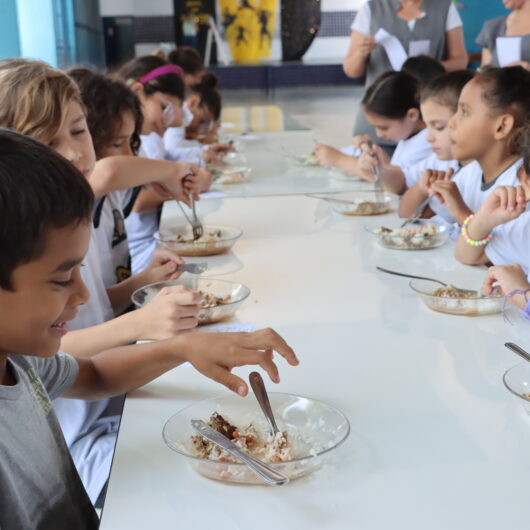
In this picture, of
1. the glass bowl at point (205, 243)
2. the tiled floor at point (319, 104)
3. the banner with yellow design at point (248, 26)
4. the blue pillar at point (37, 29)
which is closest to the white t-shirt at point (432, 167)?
the glass bowl at point (205, 243)

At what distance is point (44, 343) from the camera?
2.85 feet

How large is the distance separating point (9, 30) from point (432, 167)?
3030 mm

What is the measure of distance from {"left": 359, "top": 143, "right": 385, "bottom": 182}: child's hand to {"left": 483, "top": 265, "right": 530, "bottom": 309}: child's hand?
1.34 m

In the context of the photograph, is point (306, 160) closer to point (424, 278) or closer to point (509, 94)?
point (509, 94)

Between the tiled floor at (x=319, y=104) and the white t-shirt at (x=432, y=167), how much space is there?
393 cm

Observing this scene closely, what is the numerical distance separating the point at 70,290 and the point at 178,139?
3.13 m

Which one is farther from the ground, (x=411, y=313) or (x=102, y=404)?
(x=411, y=313)

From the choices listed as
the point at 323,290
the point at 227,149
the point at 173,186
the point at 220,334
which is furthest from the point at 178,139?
the point at 220,334

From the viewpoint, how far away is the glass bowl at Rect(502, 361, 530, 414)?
1010mm

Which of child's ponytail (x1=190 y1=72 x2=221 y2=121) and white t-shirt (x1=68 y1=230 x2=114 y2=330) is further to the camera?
child's ponytail (x1=190 y1=72 x2=221 y2=121)

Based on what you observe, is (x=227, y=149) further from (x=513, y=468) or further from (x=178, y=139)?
(x=513, y=468)

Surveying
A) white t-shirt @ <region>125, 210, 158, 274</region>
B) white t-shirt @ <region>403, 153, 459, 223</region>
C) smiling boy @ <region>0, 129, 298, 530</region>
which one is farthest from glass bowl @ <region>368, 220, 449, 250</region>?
white t-shirt @ <region>125, 210, 158, 274</region>

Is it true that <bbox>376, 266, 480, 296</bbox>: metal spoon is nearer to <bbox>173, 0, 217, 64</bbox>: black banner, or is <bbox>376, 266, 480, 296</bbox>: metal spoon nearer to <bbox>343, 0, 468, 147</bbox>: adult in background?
<bbox>343, 0, 468, 147</bbox>: adult in background

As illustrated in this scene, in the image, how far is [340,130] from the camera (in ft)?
25.6
